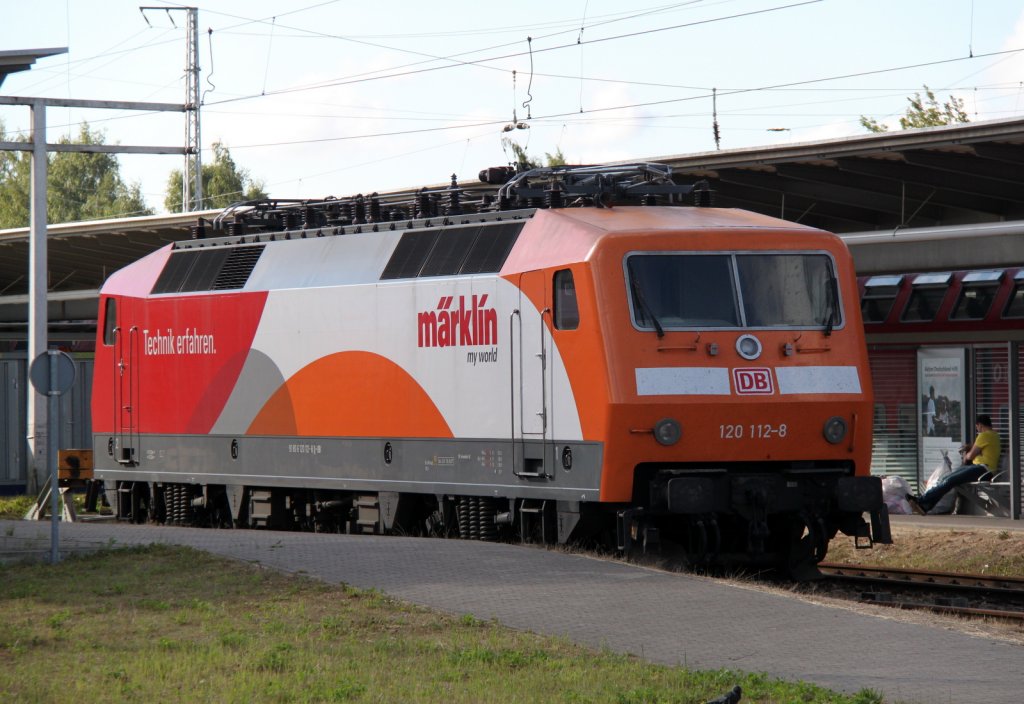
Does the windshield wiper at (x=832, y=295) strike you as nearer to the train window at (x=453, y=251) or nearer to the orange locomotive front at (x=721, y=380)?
the orange locomotive front at (x=721, y=380)

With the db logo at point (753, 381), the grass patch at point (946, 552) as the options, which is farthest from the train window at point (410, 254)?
the grass patch at point (946, 552)

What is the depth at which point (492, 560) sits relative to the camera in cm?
1324

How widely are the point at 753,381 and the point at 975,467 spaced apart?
7.66 meters

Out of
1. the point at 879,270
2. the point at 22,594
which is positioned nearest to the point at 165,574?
the point at 22,594

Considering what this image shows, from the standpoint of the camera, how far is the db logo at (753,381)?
13594mm

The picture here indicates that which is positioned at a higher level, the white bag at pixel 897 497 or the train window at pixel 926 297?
the train window at pixel 926 297

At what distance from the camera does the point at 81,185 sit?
96.4 metres

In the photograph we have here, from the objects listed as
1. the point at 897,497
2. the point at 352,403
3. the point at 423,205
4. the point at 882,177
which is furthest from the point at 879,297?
the point at 352,403

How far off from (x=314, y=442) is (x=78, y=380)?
15.6 metres

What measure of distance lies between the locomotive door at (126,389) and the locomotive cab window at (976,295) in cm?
1115

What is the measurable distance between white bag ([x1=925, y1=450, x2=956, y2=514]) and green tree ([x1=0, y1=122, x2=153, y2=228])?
7891 cm

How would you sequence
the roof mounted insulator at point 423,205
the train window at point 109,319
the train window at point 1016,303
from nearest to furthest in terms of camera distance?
the roof mounted insulator at point 423,205 → the train window at point 1016,303 → the train window at point 109,319

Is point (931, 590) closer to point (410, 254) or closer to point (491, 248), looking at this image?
point (491, 248)

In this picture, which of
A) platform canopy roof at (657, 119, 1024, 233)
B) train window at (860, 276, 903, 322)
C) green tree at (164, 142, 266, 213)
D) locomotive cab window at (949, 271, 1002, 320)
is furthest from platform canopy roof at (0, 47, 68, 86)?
green tree at (164, 142, 266, 213)
